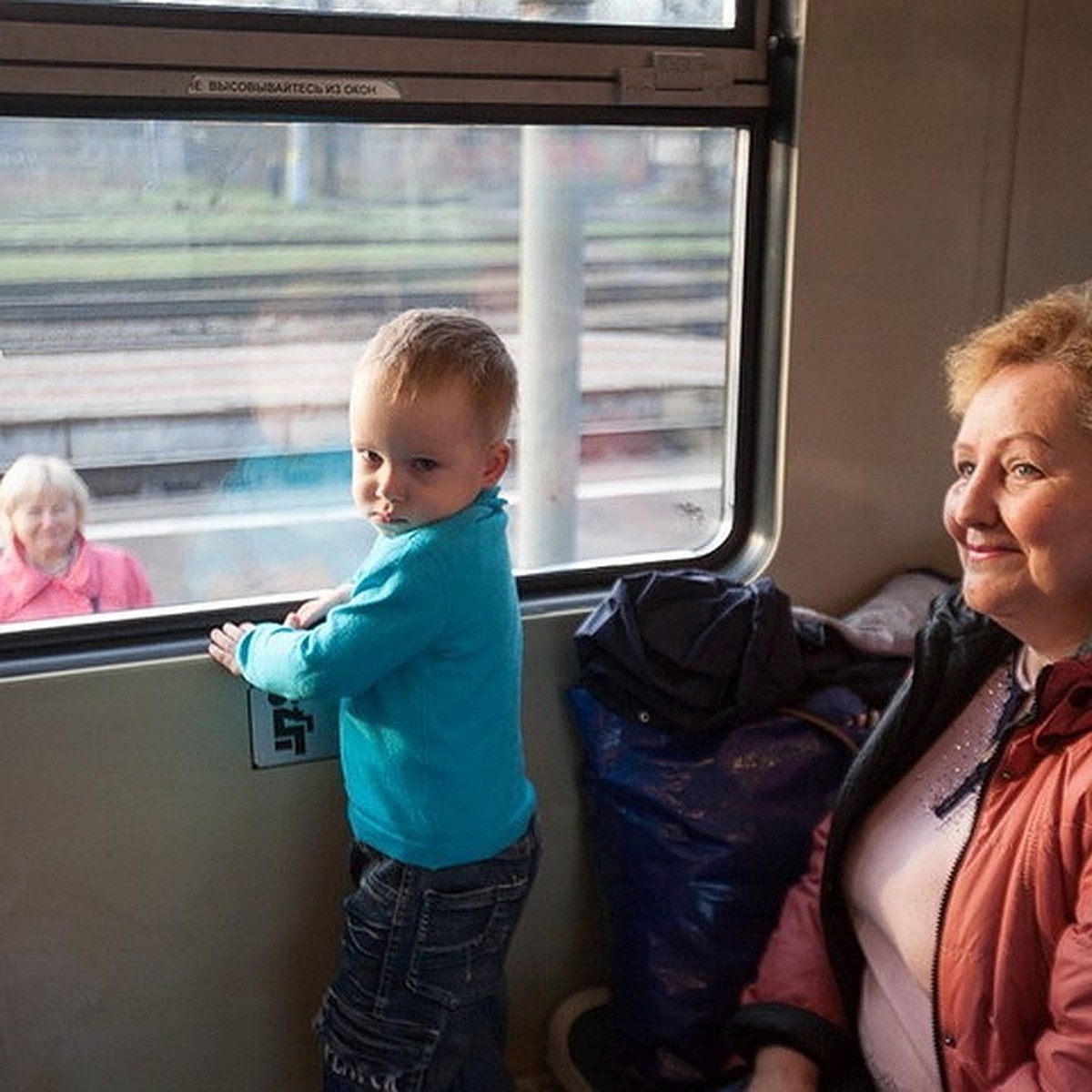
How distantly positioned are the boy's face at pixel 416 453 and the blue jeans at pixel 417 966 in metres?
0.50

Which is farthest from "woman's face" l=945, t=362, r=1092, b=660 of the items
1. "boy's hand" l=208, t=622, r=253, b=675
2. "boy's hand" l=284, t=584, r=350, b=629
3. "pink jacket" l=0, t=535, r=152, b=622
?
"pink jacket" l=0, t=535, r=152, b=622

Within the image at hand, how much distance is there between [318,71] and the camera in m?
2.11

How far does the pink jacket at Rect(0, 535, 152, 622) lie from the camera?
7.22 feet

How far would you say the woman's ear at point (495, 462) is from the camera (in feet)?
6.67

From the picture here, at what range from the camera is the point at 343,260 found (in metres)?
2.31

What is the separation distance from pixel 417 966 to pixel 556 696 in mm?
554

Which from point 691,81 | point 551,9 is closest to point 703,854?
point 691,81

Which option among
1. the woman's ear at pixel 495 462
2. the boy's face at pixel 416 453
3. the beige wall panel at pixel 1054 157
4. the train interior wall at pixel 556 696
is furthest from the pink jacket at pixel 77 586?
the beige wall panel at pixel 1054 157

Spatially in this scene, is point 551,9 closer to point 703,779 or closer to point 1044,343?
point 1044,343

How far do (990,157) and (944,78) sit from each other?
0.17 m

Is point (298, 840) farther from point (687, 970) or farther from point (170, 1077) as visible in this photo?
point (687, 970)

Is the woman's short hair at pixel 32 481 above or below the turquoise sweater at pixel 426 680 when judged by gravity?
above

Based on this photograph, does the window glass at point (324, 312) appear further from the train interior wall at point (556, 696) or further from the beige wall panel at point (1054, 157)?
the beige wall panel at point (1054, 157)

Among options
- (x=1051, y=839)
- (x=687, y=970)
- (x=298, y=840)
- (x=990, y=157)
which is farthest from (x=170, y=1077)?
(x=990, y=157)
